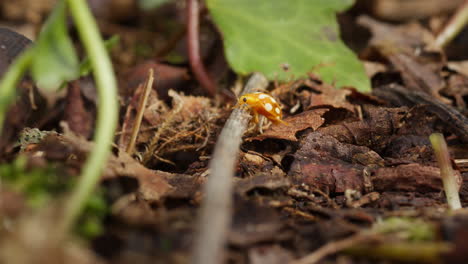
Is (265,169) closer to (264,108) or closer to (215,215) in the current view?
(264,108)

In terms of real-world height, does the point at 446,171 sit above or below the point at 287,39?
below

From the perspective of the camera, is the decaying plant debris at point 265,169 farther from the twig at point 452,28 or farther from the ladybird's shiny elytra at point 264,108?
the twig at point 452,28

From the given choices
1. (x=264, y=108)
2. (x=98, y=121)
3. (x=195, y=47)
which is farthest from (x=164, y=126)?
(x=98, y=121)

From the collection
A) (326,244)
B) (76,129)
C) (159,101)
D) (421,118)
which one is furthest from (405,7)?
(326,244)

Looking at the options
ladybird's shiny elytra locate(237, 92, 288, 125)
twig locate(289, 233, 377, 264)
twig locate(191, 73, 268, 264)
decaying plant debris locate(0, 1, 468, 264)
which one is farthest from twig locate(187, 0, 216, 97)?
twig locate(289, 233, 377, 264)

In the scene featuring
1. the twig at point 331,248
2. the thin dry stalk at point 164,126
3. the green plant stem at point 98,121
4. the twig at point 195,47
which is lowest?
the twig at point 331,248

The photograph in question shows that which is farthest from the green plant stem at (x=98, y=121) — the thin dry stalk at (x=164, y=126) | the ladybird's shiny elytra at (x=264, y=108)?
the ladybird's shiny elytra at (x=264, y=108)
